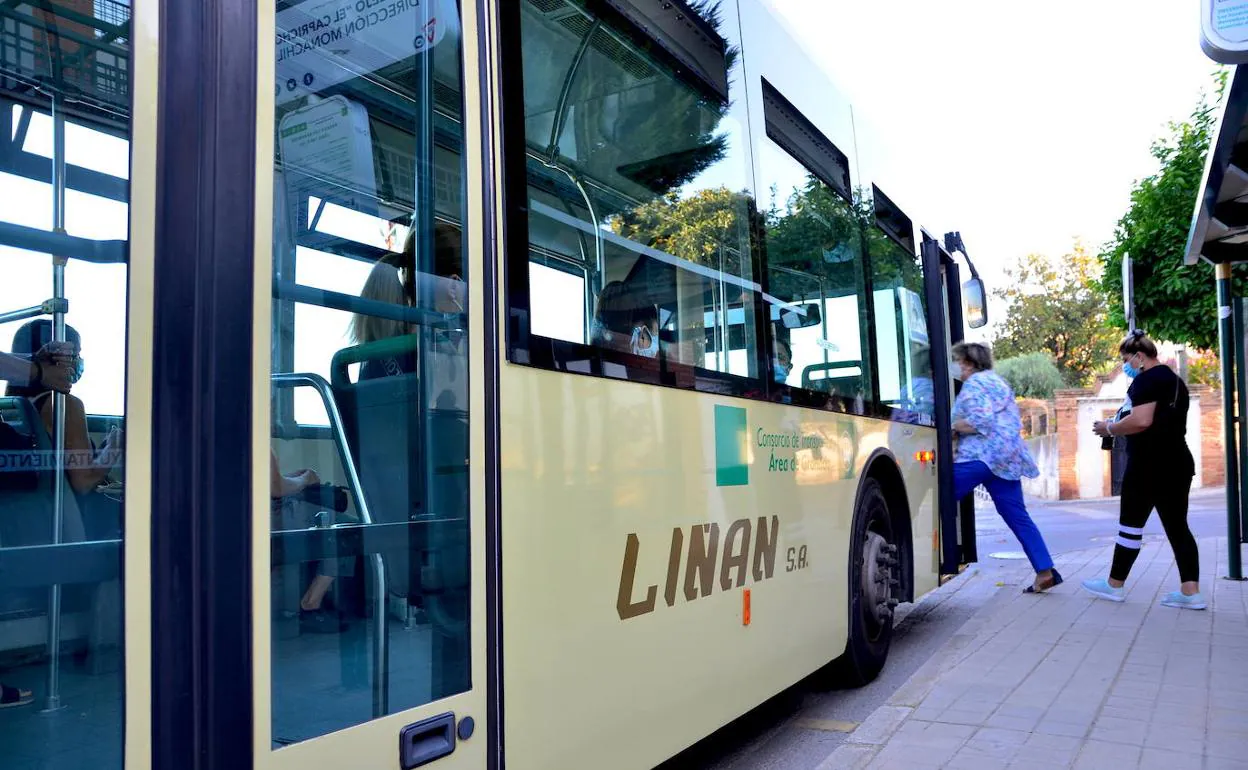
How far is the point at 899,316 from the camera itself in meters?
6.24

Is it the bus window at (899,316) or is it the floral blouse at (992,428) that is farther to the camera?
the floral blouse at (992,428)

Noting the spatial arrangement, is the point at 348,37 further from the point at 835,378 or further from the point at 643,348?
the point at 835,378

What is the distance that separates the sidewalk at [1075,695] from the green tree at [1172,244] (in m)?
8.59

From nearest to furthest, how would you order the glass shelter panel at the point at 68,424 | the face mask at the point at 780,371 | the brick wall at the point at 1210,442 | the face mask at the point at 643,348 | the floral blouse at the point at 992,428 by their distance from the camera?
the glass shelter panel at the point at 68,424 → the face mask at the point at 643,348 → the face mask at the point at 780,371 → the floral blouse at the point at 992,428 → the brick wall at the point at 1210,442

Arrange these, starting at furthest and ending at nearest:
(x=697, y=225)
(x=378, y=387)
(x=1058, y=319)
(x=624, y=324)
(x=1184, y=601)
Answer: (x=1058, y=319) < (x=1184, y=601) < (x=697, y=225) < (x=624, y=324) < (x=378, y=387)

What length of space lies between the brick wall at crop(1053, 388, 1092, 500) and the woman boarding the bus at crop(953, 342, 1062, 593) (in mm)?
18825

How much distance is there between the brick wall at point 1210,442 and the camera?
955 inches

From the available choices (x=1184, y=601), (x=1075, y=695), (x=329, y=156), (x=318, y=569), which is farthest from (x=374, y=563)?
(x=1184, y=601)

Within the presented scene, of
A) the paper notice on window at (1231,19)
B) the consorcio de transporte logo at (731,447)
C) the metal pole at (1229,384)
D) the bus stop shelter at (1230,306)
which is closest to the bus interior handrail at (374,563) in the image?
the consorcio de transporte logo at (731,447)

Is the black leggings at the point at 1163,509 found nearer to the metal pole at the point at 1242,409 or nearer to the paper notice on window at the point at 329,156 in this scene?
the metal pole at the point at 1242,409

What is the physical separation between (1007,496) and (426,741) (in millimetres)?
6329

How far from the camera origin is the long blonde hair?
233 cm

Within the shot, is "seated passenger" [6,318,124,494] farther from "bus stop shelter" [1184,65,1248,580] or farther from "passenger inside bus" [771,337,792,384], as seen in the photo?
"bus stop shelter" [1184,65,1248,580]

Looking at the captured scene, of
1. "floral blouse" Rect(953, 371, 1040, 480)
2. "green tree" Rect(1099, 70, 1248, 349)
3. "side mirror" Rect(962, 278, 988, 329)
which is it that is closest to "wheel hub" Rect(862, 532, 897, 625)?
"floral blouse" Rect(953, 371, 1040, 480)
